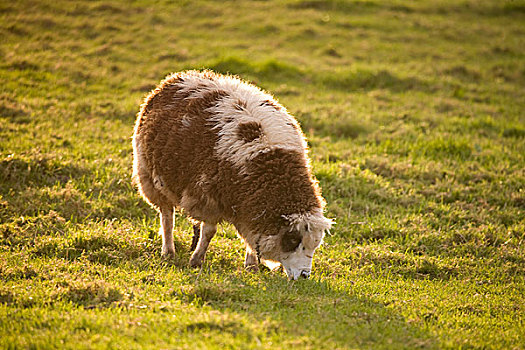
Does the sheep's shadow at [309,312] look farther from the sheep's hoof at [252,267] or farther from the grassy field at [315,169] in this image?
the sheep's hoof at [252,267]

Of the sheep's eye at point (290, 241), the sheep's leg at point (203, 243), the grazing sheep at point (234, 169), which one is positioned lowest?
the sheep's leg at point (203, 243)

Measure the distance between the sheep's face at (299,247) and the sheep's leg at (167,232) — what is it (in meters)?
1.62

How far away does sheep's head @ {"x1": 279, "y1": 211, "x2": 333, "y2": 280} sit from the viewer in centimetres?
561

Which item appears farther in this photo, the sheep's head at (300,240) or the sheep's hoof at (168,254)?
the sheep's hoof at (168,254)

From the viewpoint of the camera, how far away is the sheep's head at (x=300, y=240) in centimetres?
561

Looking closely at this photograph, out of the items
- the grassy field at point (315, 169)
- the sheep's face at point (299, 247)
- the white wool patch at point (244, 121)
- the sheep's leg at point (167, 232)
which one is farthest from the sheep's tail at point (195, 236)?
the sheep's face at point (299, 247)

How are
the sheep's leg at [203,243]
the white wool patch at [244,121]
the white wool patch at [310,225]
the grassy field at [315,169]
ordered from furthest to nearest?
the sheep's leg at [203,243] < the white wool patch at [244,121] < the white wool patch at [310,225] < the grassy field at [315,169]

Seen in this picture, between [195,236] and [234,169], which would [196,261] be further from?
[234,169]

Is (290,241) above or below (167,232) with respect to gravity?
above

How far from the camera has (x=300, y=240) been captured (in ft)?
18.7

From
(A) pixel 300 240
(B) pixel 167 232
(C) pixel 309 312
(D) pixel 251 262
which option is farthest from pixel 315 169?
(C) pixel 309 312

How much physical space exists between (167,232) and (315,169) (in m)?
3.32

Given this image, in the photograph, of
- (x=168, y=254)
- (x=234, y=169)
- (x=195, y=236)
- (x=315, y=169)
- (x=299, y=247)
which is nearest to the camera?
(x=299, y=247)

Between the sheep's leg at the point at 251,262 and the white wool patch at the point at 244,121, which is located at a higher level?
the white wool patch at the point at 244,121
